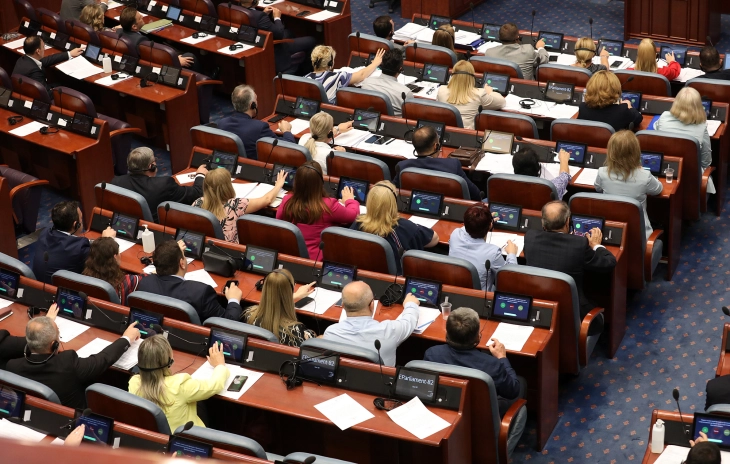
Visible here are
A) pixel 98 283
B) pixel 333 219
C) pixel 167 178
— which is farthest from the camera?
pixel 167 178

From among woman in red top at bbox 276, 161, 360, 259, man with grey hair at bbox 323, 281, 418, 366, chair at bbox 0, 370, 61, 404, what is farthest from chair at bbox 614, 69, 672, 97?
chair at bbox 0, 370, 61, 404

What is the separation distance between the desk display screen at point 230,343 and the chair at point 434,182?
205 centimetres

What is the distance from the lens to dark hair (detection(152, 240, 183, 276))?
4.67 metres

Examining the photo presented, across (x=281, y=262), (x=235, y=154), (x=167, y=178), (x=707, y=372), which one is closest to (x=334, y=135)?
(x=235, y=154)

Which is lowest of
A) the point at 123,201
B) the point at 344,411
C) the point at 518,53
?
the point at 344,411

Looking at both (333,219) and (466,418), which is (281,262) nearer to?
(333,219)

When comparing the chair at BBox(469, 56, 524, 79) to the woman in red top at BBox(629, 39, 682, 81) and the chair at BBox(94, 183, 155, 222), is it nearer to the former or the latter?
the woman in red top at BBox(629, 39, 682, 81)

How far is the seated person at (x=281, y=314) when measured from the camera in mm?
4250

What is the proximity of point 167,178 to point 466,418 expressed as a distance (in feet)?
10.7

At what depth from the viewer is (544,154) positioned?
6.16 m

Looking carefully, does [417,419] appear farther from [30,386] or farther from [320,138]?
[320,138]

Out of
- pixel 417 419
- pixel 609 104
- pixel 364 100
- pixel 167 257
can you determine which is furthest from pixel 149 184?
pixel 609 104

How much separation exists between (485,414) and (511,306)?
2.48ft

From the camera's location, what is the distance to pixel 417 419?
143 inches
